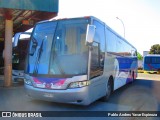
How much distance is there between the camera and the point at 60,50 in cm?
838

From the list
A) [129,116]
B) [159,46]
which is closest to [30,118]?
[129,116]

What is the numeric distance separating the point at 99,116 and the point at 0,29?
1600 cm

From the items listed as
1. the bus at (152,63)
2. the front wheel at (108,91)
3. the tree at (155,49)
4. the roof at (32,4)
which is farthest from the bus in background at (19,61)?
the tree at (155,49)

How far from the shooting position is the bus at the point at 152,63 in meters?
37.9

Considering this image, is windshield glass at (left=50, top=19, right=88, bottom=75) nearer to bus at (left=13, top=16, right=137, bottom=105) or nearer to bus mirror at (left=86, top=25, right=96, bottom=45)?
bus at (left=13, top=16, right=137, bottom=105)

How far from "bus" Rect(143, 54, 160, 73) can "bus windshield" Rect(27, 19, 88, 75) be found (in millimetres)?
31157

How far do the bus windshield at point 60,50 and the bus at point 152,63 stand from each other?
31157 mm

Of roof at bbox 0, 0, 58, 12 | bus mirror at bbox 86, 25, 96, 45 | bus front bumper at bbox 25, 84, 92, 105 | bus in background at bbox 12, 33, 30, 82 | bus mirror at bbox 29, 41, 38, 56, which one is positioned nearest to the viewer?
bus mirror at bbox 86, 25, 96, 45

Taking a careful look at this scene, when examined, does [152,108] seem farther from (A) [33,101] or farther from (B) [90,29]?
(A) [33,101]

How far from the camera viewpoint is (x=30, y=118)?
23.7 feet

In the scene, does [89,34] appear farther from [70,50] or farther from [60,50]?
[60,50]

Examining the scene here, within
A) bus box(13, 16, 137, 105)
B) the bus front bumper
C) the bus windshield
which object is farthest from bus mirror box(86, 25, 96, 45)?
the bus front bumper

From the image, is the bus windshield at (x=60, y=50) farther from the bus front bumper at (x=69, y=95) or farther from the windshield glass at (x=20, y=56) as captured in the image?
the windshield glass at (x=20, y=56)

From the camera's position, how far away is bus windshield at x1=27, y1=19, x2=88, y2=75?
26.9ft
